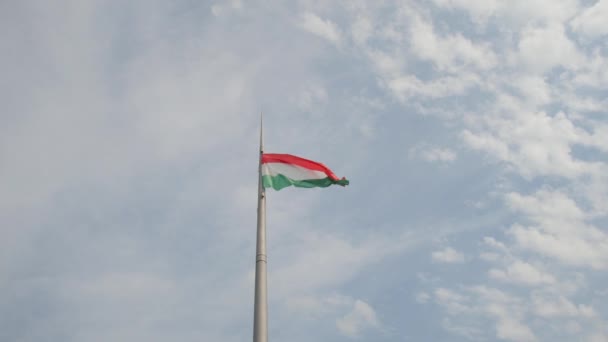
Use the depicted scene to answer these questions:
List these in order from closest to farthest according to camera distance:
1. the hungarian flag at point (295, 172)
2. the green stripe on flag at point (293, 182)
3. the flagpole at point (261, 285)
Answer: the flagpole at point (261, 285) → the green stripe on flag at point (293, 182) → the hungarian flag at point (295, 172)

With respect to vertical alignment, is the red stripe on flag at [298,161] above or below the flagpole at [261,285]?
above

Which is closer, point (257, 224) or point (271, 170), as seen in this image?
point (257, 224)

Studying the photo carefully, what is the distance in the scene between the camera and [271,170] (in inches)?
1225

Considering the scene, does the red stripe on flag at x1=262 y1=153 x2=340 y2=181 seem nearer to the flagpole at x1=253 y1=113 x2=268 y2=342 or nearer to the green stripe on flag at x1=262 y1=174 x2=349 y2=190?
the green stripe on flag at x1=262 y1=174 x2=349 y2=190

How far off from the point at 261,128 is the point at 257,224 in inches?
309

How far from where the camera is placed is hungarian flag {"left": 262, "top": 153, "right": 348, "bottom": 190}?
102ft

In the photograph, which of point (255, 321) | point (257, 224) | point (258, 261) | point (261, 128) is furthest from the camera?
point (261, 128)

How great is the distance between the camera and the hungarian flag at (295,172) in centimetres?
3106

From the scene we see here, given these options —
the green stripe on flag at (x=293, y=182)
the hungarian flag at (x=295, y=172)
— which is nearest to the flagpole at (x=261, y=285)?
the green stripe on flag at (x=293, y=182)

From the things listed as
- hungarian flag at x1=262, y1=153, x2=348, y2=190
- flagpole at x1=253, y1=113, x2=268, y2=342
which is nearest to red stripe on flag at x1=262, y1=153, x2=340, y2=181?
hungarian flag at x1=262, y1=153, x2=348, y2=190

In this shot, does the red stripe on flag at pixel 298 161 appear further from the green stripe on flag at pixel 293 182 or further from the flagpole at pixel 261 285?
the flagpole at pixel 261 285

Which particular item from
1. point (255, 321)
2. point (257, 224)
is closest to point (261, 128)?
point (257, 224)

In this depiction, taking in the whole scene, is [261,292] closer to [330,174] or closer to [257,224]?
[257,224]

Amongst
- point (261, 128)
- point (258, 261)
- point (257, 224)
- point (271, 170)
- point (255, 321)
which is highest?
point (261, 128)
